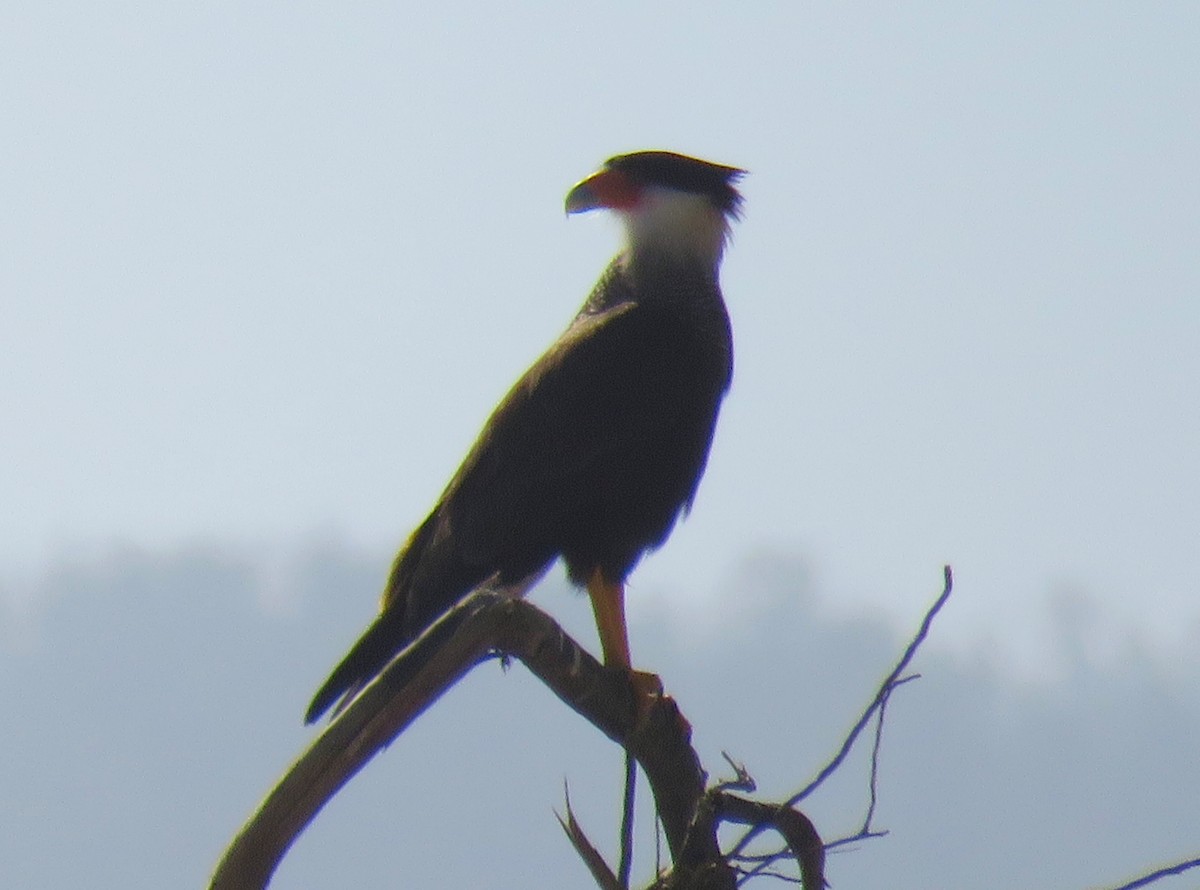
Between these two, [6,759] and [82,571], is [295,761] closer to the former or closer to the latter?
[6,759]

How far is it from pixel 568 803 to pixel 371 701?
35 cm

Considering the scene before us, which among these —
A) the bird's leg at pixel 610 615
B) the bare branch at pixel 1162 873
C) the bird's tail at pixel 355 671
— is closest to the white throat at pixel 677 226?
the bird's leg at pixel 610 615

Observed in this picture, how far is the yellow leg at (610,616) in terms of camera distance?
5922 millimetres

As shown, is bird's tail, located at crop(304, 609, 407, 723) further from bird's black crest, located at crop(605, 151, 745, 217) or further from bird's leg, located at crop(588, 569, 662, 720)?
bird's black crest, located at crop(605, 151, 745, 217)

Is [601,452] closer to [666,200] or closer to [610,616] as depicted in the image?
[610,616]

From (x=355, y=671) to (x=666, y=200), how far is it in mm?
2233

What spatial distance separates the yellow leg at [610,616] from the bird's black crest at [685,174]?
3.78 feet

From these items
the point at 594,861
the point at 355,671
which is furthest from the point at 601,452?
the point at 594,861

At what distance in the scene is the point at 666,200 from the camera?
21.7 ft

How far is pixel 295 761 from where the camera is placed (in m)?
3.51

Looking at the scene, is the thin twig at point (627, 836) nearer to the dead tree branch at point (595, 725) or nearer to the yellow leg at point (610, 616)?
the dead tree branch at point (595, 725)

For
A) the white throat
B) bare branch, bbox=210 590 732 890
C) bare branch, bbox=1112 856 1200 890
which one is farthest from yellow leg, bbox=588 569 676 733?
bare branch, bbox=1112 856 1200 890

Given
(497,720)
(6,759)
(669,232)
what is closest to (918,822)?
(497,720)

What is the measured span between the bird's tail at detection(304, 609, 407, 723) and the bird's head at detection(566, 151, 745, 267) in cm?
189
